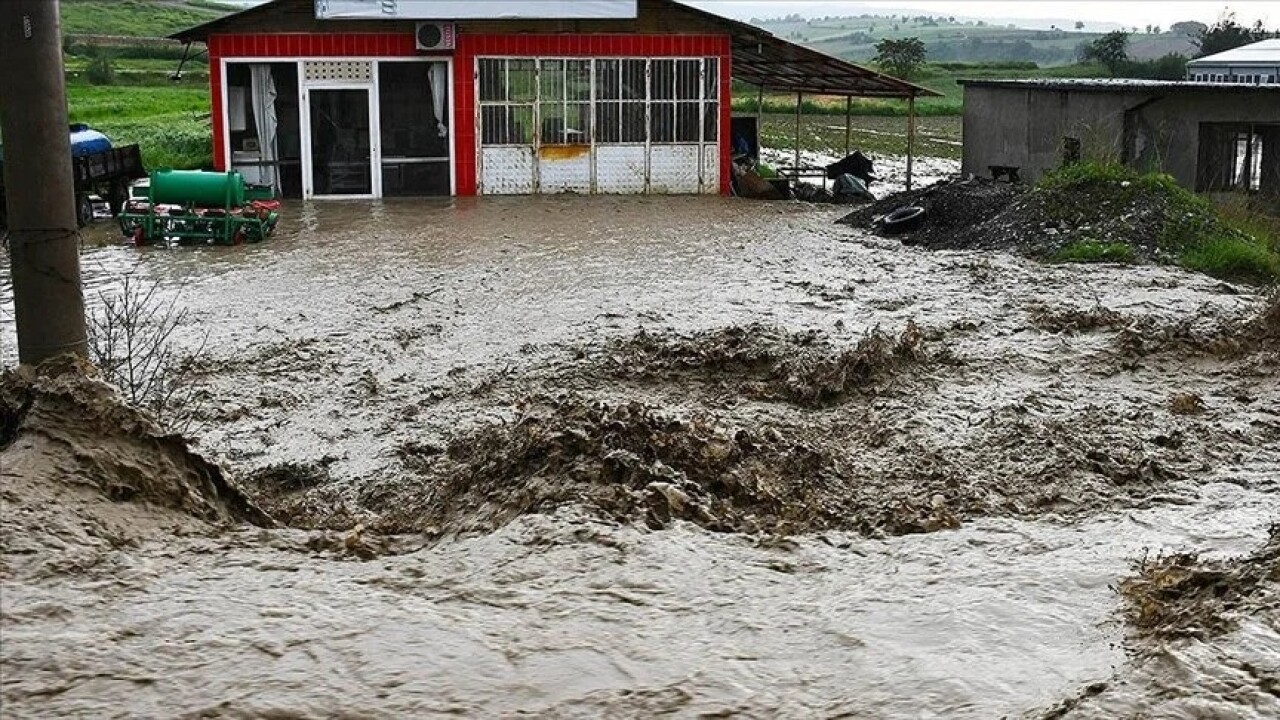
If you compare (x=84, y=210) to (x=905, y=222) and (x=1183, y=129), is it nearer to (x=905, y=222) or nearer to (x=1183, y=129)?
(x=905, y=222)

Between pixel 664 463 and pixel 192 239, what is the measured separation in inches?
541

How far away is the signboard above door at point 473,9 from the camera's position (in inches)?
931

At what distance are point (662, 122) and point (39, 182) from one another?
65.2ft

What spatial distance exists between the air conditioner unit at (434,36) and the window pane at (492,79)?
2.62ft

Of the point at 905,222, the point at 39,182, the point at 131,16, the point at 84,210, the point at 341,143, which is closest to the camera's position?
the point at 39,182

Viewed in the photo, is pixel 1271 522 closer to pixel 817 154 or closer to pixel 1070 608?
pixel 1070 608

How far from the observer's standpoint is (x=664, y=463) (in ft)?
23.7

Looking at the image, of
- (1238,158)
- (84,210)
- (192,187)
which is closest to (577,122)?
(192,187)

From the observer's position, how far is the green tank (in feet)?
62.1

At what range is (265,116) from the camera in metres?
24.7

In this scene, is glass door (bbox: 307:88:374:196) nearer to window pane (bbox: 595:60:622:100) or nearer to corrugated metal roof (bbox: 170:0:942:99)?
corrugated metal roof (bbox: 170:0:942:99)

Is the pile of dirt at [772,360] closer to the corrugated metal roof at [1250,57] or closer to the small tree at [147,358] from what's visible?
the small tree at [147,358]

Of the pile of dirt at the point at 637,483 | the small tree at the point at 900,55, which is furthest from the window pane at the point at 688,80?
the small tree at the point at 900,55

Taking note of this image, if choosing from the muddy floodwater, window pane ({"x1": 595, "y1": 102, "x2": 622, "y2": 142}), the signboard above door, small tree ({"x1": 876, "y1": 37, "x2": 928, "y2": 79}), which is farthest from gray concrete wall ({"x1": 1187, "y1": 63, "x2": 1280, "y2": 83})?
small tree ({"x1": 876, "y1": 37, "x2": 928, "y2": 79})
